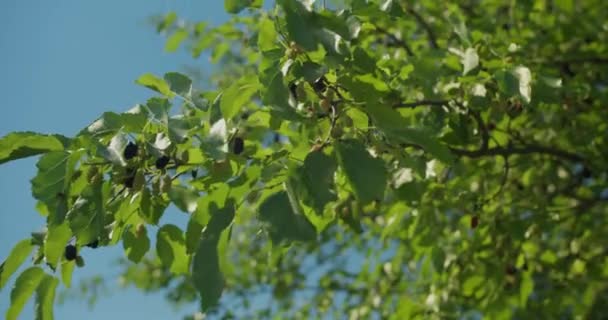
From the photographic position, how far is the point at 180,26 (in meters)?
3.81

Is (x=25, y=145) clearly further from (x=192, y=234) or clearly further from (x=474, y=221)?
(x=474, y=221)

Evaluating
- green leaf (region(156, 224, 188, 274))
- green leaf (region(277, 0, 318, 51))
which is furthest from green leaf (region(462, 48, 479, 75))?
green leaf (region(156, 224, 188, 274))

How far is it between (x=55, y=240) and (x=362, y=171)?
531 mm

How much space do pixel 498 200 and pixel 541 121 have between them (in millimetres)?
798

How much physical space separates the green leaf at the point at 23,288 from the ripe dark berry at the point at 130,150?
31cm

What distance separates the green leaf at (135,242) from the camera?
138 cm

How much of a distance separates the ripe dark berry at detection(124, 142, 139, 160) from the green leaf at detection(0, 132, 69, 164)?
0.10m

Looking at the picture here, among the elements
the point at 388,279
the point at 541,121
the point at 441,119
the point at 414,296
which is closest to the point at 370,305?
the point at 388,279

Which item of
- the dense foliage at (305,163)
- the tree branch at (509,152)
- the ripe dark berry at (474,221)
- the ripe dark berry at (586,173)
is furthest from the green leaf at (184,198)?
the ripe dark berry at (586,173)

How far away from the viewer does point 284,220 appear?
0.98m

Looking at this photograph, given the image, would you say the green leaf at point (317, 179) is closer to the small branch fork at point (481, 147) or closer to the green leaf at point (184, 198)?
the green leaf at point (184, 198)

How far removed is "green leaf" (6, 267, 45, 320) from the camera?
4.35 feet

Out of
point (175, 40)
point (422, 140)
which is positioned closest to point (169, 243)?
point (422, 140)

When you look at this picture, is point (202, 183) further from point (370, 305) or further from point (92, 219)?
point (370, 305)
